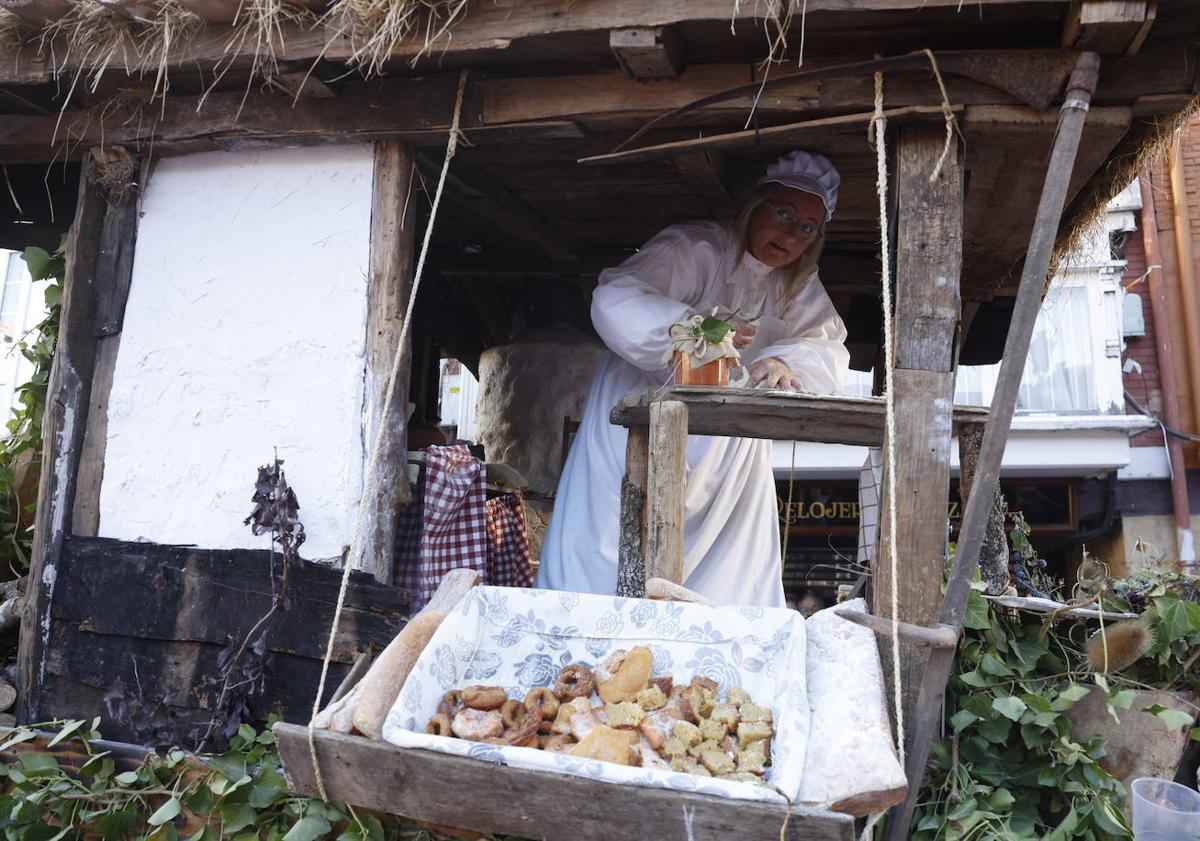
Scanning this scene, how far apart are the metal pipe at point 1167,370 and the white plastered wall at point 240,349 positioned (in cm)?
891

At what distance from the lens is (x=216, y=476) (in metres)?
3.47

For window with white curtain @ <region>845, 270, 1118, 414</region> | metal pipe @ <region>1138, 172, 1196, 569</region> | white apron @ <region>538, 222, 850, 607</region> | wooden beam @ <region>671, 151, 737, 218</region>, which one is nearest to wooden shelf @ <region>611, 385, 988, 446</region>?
white apron @ <region>538, 222, 850, 607</region>

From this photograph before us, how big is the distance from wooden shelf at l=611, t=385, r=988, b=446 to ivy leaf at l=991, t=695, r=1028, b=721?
32.3 inches

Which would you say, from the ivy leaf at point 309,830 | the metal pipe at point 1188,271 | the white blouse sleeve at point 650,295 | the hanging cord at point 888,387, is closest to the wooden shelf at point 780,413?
the hanging cord at point 888,387

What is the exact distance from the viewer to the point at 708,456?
13.1 ft

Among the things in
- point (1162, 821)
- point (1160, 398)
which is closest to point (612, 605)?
point (1162, 821)

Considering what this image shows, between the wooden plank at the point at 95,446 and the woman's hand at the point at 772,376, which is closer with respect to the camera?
the woman's hand at the point at 772,376

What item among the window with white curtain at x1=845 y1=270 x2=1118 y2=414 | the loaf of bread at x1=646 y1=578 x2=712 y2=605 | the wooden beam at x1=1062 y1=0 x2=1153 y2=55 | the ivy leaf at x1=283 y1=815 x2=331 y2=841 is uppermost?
the window with white curtain at x1=845 y1=270 x2=1118 y2=414

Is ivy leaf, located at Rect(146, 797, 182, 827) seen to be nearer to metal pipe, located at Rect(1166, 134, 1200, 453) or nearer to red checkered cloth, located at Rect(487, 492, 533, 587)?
red checkered cloth, located at Rect(487, 492, 533, 587)

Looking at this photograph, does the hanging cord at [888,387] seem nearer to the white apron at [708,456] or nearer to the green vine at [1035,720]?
the green vine at [1035,720]

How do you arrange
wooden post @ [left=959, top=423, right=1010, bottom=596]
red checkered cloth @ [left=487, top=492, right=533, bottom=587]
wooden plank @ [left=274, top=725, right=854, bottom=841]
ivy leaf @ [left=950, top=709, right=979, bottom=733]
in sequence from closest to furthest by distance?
wooden plank @ [left=274, top=725, right=854, bottom=841], ivy leaf @ [left=950, top=709, right=979, bottom=733], wooden post @ [left=959, top=423, right=1010, bottom=596], red checkered cloth @ [left=487, top=492, right=533, bottom=587]

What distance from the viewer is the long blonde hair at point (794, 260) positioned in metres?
3.87

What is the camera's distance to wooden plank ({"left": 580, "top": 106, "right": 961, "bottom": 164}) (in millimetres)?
2887

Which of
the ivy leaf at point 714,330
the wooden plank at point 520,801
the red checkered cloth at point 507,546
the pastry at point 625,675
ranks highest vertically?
the ivy leaf at point 714,330
